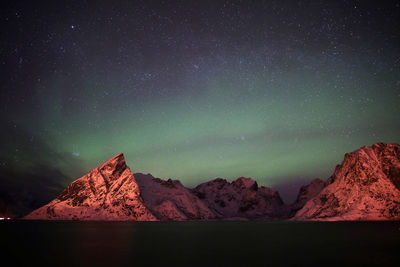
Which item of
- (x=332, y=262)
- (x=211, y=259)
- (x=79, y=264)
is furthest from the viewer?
(x=211, y=259)

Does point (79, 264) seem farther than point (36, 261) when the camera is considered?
No

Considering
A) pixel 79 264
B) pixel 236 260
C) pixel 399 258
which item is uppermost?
pixel 79 264

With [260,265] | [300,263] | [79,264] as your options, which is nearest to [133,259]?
[79,264]

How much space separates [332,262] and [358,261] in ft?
10.8

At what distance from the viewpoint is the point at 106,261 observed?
34.0 metres

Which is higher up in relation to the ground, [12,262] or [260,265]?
[12,262]

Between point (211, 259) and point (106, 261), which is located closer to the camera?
point (106, 261)

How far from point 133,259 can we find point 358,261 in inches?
1025

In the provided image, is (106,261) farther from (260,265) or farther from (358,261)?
(358,261)

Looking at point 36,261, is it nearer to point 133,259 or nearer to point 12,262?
point 12,262

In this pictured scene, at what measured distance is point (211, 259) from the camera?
3625 cm

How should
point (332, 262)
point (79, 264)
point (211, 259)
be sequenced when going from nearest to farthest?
point (79, 264) → point (332, 262) → point (211, 259)

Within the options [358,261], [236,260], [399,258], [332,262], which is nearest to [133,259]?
[236,260]

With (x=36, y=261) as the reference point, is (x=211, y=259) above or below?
below
